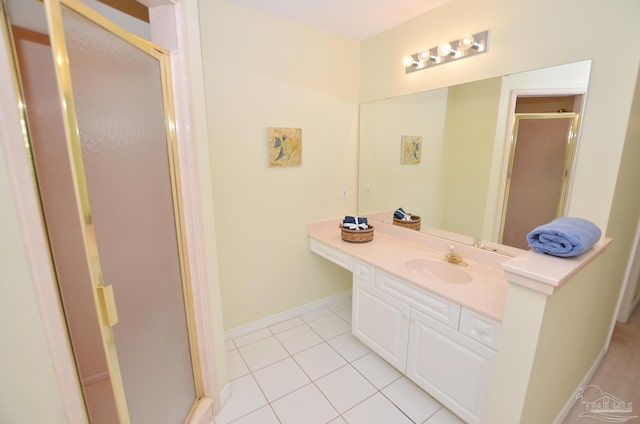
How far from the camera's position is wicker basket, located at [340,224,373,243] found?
217 centimetres

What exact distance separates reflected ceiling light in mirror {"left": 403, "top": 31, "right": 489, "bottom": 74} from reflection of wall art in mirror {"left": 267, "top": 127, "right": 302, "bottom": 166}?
3.21 ft

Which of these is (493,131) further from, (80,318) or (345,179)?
(80,318)

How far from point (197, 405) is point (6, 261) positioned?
128 cm

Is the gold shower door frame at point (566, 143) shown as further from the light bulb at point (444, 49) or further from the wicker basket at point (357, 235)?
the wicker basket at point (357, 235)

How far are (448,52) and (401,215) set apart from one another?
1196 mm

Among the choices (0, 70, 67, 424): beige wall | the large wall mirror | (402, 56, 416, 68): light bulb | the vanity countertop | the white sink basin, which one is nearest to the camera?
(0, 70, 67, 424): beige wall

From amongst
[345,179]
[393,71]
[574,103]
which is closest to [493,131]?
[574,103]

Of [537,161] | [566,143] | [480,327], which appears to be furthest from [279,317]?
[566,143]

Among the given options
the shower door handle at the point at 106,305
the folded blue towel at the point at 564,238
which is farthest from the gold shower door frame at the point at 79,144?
the folded blue towel at the point at 564,238

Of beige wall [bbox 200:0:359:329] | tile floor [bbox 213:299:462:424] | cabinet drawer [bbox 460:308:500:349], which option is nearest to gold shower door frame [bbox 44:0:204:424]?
beige wall [bbox 200:0:359:329]

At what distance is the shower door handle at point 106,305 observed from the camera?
2.61ft

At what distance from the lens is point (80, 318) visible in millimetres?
1405

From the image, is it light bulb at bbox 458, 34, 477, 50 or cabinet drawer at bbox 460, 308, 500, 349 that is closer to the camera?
cabinet drawer at bbox 460, 308, 500, 349

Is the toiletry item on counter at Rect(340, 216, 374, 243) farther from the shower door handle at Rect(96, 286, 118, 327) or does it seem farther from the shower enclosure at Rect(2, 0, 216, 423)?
the shower door handle at Rect(96, 286, 118, 327)
